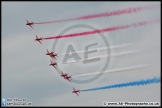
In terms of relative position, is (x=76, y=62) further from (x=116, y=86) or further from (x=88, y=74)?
(x=116, y=86)

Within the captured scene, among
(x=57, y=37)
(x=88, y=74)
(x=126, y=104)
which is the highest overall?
(x=57, y=37)

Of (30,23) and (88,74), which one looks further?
(30,23)

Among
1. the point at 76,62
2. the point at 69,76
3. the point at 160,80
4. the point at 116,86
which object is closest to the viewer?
the point at 160,80

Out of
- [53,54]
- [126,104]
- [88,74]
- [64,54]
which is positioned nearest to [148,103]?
[126,104]

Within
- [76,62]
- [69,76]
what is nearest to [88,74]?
[76,62]

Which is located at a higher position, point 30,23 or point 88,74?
point 30,23

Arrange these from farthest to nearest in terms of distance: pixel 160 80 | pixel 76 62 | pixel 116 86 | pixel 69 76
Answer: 1. pixel 69 76
2. pixel 76 62
3. pixel 116 86
4. pixel 160 80

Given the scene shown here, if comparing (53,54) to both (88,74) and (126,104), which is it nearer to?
(88,74)

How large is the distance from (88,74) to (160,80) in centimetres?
2233

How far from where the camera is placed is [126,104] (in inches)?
4331

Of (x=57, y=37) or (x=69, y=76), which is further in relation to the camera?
(x=69, y=76)

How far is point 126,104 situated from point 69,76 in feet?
86.0

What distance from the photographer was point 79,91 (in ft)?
442

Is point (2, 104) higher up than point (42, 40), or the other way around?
point (42, 40)
